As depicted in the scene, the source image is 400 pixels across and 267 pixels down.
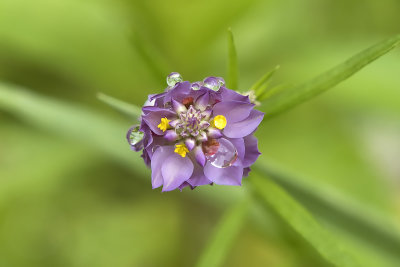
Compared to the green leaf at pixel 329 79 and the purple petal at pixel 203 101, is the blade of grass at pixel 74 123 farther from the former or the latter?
the purple petal at pixel 203 101

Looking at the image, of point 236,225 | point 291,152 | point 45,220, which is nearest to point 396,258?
point 236,225

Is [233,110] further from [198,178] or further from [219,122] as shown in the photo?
[198,178]

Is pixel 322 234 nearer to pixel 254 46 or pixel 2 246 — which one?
pixel 254 46

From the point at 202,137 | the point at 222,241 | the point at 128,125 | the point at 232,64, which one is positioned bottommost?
the point at 222,241

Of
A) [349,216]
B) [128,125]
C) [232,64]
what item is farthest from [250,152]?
[128,125]

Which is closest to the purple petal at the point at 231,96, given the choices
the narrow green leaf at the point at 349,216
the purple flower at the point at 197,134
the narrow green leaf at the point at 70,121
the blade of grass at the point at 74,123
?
the purple flower at the point at 197,134

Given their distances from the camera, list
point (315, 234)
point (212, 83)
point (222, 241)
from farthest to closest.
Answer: point (222, 241) → point (315, 234) → point (212, 83)
